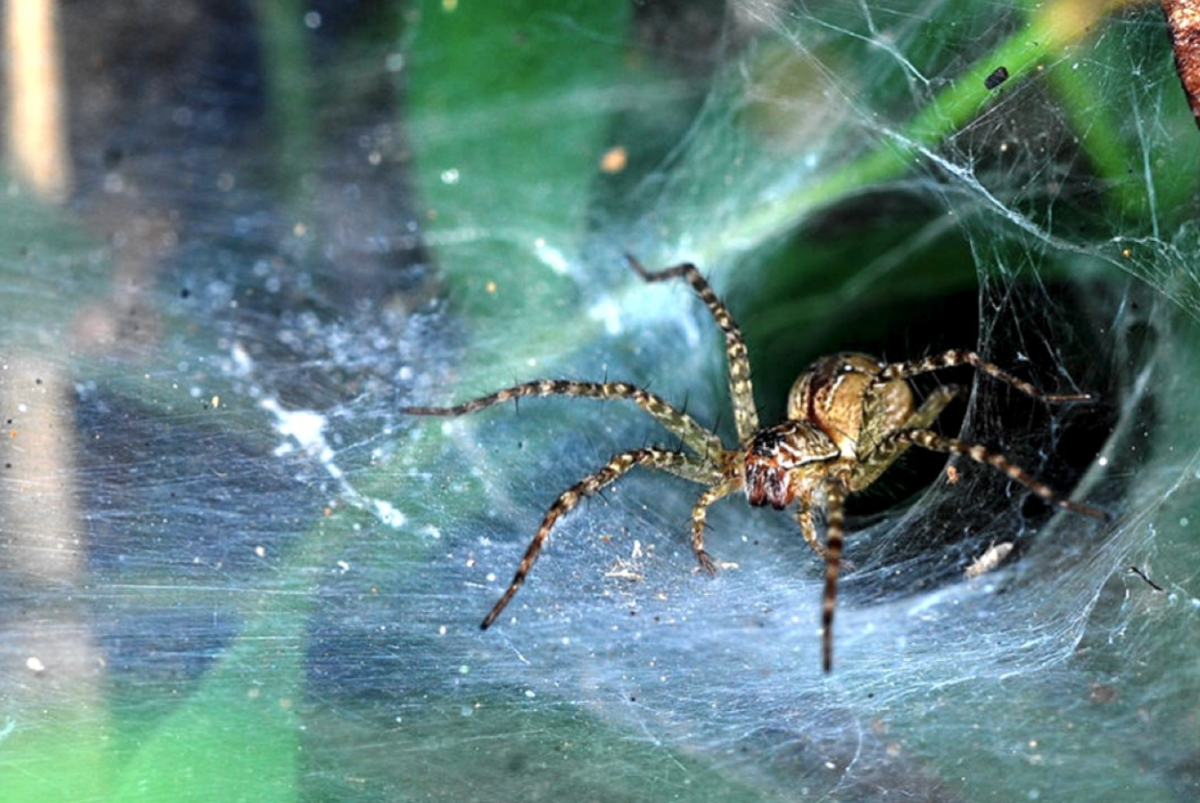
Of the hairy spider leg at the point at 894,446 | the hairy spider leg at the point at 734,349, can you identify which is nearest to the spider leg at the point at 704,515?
the hairy spider leg at the point at 734,349

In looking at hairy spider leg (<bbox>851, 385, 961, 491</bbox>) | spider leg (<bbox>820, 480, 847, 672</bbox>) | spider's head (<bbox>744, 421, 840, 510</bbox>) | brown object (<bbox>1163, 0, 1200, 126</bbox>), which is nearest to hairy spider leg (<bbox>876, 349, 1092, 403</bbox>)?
hairy spider leg (<bbox>851, 385, 961, 491</bbox>)

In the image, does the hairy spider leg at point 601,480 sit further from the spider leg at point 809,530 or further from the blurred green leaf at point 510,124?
the blurred green leaf at point 510,124

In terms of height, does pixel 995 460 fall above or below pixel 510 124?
below

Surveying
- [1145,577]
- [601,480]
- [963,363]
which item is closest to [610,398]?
[601,480]

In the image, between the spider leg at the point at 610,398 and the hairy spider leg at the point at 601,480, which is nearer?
the hairy spider leg at the point at 601,480

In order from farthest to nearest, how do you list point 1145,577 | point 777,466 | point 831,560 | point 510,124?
point 510,124 → point 777,466 → point 1145,577 → point 831,560

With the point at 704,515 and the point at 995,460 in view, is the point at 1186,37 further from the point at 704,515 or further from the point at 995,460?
the point at 704,515

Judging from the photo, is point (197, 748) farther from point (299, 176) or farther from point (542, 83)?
point (542, 83)
